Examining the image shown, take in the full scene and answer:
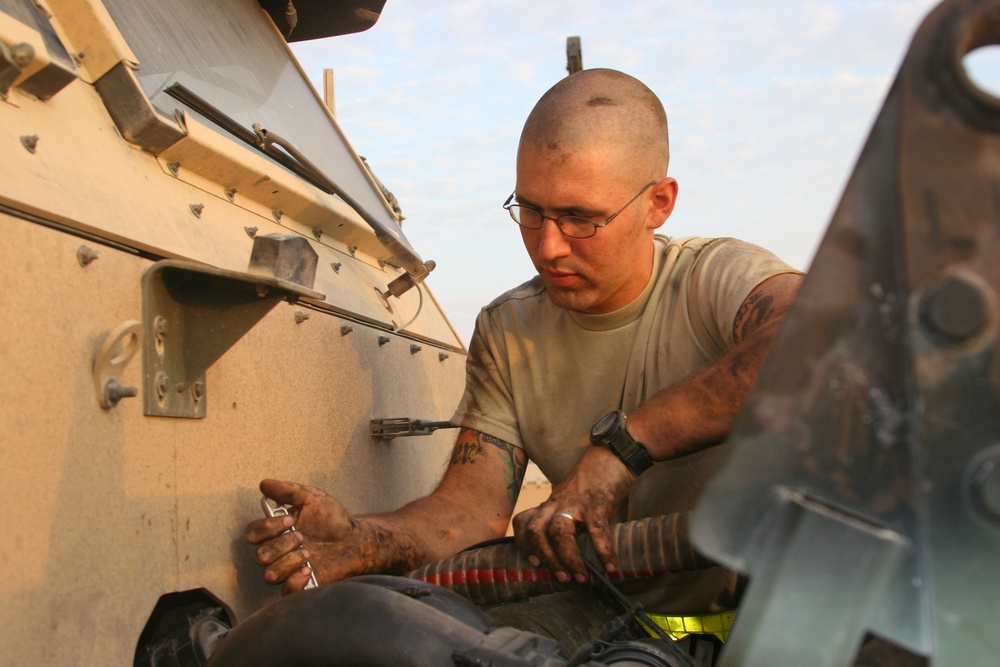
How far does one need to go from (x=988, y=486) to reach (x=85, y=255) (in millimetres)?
1126

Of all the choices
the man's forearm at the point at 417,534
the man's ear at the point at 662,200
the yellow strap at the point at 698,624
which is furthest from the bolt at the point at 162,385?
the man's ear at the point at 662,200

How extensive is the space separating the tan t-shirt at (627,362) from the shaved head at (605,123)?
257 millimetres

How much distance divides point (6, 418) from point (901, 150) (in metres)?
1.01

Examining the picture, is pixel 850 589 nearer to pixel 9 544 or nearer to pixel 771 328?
pixel 9 544

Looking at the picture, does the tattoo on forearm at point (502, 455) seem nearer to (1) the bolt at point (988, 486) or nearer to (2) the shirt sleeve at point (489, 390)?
(2) the shirt sleeve at point (489, 390)

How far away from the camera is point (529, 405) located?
2.68 metres

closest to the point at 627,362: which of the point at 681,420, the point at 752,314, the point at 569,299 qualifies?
the point at 569,299

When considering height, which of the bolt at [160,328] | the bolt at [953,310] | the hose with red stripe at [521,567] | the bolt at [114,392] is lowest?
the hose with red stripe at [521,567]

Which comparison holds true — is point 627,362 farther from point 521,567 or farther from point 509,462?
point 521,567

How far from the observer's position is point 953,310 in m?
0.74

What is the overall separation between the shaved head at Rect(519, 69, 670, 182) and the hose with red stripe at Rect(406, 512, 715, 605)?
1028 mm

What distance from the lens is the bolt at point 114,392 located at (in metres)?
1.46

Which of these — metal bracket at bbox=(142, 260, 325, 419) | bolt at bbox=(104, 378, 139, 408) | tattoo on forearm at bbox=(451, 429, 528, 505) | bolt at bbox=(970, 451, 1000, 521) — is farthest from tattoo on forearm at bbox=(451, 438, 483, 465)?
bolt at bbox=(970, 451, 1000, 521)

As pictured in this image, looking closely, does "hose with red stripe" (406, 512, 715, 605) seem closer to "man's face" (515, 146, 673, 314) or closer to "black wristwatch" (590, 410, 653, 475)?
"black wristwatch" (590, 410, 653, 475)
